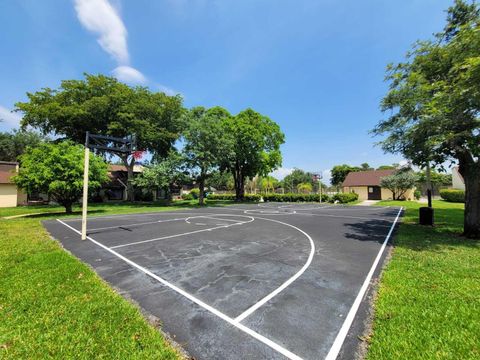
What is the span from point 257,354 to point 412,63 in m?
12.6

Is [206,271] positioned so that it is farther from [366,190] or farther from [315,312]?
[366,190]

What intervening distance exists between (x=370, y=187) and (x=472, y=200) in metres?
34.9

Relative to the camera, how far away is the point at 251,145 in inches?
1287

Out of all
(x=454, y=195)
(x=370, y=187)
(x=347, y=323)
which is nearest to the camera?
(x=347, y=323)

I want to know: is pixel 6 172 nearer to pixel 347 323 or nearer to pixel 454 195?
pixel 347 323

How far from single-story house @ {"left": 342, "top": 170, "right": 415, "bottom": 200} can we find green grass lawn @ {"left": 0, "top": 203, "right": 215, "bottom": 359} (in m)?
43.3

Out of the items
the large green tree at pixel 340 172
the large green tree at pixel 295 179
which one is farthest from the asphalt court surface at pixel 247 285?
the large green tree at pixel 295 179

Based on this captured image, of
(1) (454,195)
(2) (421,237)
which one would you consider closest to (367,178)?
(1) (454,195)

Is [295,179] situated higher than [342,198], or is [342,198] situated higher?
[295,179]

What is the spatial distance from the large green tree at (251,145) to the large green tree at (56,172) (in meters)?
15.0

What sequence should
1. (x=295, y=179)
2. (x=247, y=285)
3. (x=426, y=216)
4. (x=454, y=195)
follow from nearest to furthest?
(x=247, y=285), (x=426, y=216), (x=454, y=195), (x=295, y=179)

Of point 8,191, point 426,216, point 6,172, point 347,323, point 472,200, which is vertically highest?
point 6,172

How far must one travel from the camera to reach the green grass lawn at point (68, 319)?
9.51ft

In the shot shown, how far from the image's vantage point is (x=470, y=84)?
6.55 meters
